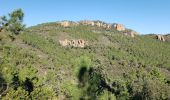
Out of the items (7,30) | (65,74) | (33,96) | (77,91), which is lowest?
(65,74)

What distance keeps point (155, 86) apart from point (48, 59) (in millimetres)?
109583

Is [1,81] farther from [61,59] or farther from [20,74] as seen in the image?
[61,59]

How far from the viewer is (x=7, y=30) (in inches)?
1700

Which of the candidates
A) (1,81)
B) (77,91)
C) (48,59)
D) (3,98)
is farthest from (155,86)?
(48,59)

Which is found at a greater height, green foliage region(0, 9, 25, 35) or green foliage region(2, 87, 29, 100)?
green foliage region(0, 9, 25, 35)

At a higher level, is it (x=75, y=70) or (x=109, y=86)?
(x=75, y=70)

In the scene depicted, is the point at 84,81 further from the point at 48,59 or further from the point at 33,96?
the point at 48,59

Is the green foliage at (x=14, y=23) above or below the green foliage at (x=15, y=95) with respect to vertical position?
above

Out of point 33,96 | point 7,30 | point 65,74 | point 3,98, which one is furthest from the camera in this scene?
point 65,74

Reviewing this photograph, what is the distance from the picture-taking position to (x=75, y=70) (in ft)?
121

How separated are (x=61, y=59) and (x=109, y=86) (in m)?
73.4

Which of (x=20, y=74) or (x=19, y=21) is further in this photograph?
(x=20, y=74)

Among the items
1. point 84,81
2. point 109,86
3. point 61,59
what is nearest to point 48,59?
point 61,59

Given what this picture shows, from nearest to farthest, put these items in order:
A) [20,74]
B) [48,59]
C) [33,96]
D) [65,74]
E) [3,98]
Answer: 1. [3,98]
2. [33,96]
3. [20,74]
4. [65,74]
5. [48,59]
